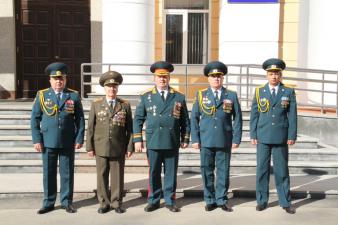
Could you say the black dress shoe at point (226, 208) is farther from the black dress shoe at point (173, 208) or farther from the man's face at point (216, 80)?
the man's face at point (216, 80)

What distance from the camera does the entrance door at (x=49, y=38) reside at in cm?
1268

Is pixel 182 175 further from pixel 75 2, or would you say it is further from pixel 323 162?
pixel 75 2

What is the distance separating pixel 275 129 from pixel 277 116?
17 centimetres

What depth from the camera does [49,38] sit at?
42.0 ft

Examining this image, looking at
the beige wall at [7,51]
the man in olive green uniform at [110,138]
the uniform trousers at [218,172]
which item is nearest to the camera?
the man in olive green uniform at [110,138]

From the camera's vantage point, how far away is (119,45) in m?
10.5

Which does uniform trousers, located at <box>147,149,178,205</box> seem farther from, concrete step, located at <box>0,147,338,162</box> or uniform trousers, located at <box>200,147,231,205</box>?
concrete step, located at <box>0,147,338,162</box>

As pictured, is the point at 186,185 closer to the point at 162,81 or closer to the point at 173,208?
the point at 173,208

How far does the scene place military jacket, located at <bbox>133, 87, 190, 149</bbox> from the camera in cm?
558

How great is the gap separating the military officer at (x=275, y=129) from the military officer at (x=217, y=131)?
1.04 ft

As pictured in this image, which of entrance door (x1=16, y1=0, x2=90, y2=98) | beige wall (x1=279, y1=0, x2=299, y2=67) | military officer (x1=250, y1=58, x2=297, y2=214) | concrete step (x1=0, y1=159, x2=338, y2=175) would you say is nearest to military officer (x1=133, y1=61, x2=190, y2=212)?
military officer (x1=250, y1=58, x2=297, y2=214)

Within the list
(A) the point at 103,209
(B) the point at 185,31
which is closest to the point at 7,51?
(B) the point at 185,31

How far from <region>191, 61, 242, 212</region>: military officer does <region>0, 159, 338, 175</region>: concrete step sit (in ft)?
6.28

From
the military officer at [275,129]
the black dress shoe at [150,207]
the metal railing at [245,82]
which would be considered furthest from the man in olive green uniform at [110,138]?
the metal railing at [245,82]
